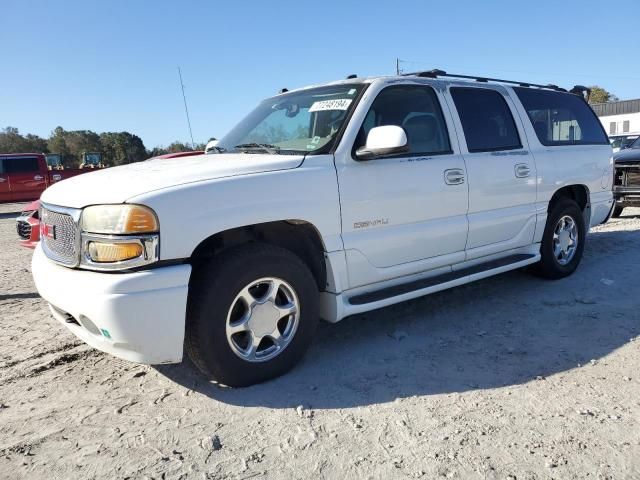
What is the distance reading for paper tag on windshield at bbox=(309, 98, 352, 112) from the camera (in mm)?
3508

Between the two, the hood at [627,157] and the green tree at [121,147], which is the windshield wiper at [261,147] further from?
the green tree at [121,147]

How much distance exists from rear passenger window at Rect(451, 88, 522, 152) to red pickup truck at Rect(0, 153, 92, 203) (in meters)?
16.5

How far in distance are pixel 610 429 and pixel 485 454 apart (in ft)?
2.29

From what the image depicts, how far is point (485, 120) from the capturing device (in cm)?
433

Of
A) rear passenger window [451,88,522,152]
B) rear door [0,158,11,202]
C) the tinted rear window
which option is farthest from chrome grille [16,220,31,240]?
rear door [0,158,11,202]

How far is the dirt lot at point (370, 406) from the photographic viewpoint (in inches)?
90.1

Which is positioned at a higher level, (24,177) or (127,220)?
(127,220)

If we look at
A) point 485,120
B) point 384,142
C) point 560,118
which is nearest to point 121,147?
point 560,118

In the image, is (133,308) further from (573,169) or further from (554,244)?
(573,169)

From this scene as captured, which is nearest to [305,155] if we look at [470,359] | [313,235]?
[313,235]

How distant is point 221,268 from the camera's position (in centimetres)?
280

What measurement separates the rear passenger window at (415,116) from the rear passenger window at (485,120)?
10.6 inches

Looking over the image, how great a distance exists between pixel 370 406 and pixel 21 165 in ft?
59.7

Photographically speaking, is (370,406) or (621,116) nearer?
(370,406)
